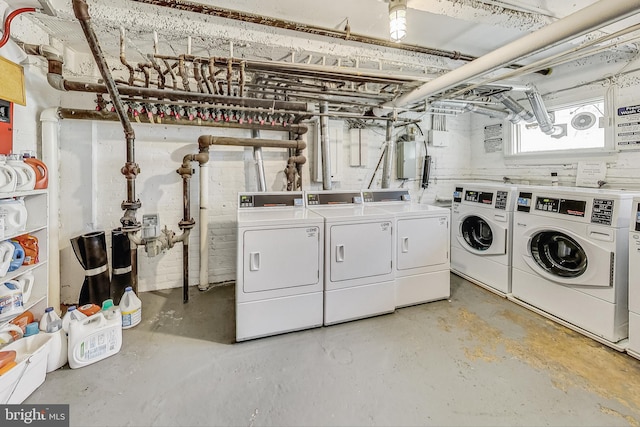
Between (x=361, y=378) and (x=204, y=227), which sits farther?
(x=204, y=227)

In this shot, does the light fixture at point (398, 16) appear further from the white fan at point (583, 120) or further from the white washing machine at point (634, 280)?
the white fan at point (583, 120)

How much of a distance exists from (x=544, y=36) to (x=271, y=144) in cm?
242

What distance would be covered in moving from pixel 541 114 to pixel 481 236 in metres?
1.60

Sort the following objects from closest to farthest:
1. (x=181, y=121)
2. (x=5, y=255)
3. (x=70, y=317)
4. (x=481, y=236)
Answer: (x=5, y=255) → (x=70, y=317) → (x=181, y=121) → (x=481, y=236)

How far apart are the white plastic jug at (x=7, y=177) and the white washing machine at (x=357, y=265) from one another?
2.20m

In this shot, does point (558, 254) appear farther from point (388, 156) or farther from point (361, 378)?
point (361, 378)

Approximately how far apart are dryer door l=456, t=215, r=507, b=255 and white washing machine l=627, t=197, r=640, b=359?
97cm

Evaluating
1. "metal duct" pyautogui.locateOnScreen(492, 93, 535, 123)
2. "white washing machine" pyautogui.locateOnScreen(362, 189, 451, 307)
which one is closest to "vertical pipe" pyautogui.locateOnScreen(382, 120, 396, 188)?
"white washing machine" pyautogui.locateOnScreen(362, 189, 451, 307)

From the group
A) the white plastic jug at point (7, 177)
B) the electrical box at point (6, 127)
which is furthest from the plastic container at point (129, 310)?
→ the electrical box at point (6, 127)

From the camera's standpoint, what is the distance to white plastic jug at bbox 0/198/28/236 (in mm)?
1950

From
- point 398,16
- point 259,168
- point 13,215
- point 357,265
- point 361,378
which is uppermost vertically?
point 398,16

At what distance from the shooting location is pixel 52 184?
2.50 metres

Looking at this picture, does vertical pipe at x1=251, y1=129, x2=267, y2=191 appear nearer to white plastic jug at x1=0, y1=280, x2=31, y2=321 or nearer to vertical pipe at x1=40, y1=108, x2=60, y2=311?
vertical pipe at x1=40, y1=108, x2=60, y2=311

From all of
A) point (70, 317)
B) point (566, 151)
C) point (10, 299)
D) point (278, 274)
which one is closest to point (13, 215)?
point (10, 299)
